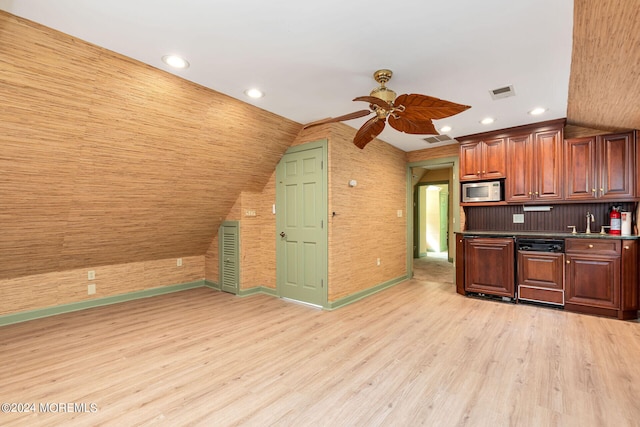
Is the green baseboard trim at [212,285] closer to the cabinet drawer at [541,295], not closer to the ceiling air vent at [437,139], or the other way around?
the ceiling air vent at [437,139]

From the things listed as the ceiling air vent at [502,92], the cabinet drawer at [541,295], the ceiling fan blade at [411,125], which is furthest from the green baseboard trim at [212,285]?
the ceiling air vent at [502,92]

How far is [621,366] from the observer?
245cm

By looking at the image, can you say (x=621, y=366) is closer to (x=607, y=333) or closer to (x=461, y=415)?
(x=607, y=333)

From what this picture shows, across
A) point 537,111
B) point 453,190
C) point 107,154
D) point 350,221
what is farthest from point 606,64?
point 107,154

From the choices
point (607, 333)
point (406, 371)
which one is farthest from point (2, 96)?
point (607, 333)

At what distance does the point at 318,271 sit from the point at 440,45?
2902 mm

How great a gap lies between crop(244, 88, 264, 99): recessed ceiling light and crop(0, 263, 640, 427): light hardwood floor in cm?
253

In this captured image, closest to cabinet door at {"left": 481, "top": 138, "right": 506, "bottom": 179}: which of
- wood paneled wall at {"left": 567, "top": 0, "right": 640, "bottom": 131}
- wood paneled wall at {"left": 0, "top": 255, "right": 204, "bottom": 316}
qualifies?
wood paneled wall at {"left": 567, "top": 0, "right": 640, "bottom": 131}

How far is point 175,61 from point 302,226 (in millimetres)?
2506

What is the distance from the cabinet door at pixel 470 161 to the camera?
184 inches

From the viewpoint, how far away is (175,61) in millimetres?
2441

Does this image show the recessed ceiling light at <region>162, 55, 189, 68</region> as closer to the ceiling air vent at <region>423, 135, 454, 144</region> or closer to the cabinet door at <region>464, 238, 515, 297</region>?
the ceiling air vent at <region>423, 135, 454, 144</region>

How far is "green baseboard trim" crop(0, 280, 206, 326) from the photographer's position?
3.58 m

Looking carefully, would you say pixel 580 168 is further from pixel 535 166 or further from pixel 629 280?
pixel 629 280
